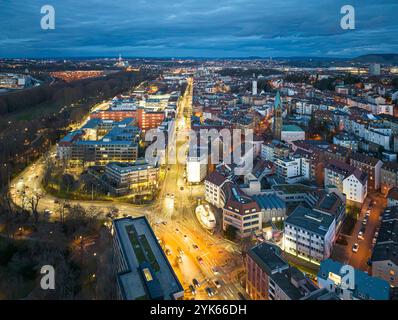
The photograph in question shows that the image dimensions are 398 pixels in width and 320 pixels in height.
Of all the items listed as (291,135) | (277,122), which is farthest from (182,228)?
(277,122)

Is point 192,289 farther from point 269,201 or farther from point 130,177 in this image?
point 130,177

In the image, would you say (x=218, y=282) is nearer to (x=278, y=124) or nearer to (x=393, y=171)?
(x=393, y=171)

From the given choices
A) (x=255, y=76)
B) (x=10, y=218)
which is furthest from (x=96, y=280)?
(x=255, y=76)

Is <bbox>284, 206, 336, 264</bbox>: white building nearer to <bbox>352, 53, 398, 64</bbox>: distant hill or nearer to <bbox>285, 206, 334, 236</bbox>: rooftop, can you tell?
<bbox>285, 206, 334, 236</bbox>: rooftop

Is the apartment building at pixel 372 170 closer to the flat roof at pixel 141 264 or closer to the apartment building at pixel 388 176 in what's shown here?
A: the apartment building at pixel 388 176

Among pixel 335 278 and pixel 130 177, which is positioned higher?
pixel 130 177
